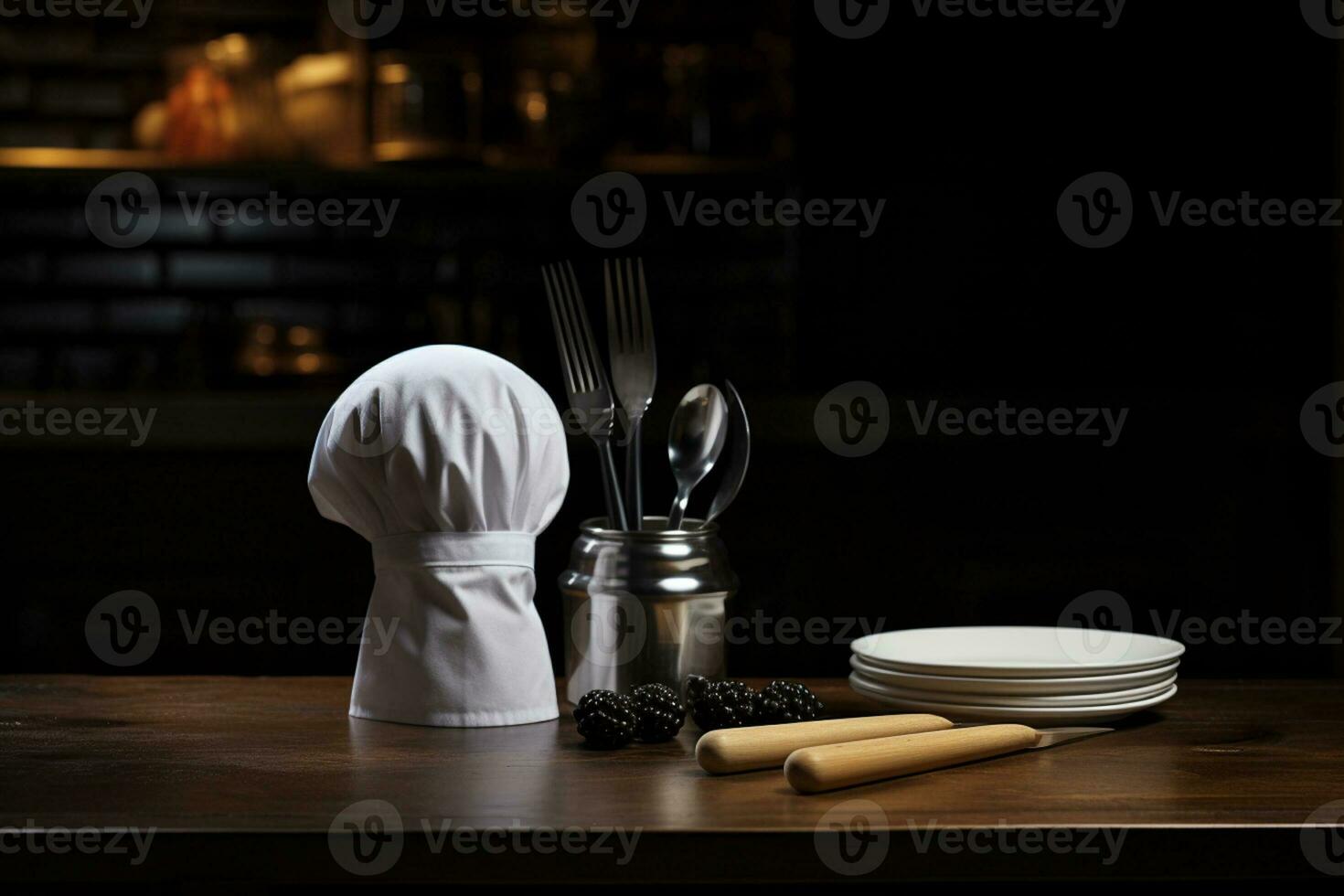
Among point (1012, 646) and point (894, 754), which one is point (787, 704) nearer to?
point (894, 754)

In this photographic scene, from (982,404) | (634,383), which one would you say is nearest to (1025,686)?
(634,383)

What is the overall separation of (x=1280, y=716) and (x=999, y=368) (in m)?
0.91

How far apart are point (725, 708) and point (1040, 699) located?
0.25 m

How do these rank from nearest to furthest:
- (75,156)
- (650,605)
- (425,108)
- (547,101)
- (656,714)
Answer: (656,714) < (650,605) < (425,108) < (547,101) < (75,156)

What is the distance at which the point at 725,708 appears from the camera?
3.70ft

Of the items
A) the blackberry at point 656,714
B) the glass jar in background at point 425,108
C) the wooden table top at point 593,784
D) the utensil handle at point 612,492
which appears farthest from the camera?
the glass jar in background at point 425,108

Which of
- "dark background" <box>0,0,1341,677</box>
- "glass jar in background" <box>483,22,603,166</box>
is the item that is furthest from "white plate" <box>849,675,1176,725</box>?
"glass jar in background" <box>483,22,603,166</box>

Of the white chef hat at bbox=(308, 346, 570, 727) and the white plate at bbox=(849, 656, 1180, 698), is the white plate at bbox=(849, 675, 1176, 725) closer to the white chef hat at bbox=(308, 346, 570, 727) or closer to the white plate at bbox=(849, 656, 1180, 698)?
the white plate at bbox=(849, 656, 1180, 698)

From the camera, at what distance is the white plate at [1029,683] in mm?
1139

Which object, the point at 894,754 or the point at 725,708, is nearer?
the point at 894,754

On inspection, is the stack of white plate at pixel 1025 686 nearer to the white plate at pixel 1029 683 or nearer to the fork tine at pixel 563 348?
the white plate at pixel 1029 683

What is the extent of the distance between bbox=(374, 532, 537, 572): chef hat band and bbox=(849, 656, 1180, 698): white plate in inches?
13.1

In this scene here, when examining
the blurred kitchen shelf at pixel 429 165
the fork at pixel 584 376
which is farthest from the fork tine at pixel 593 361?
the blurred kitchen shelf at pixel 429 165

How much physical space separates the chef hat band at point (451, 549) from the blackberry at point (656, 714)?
0.15 metres
